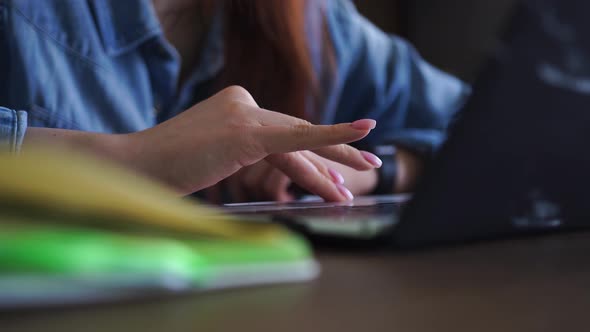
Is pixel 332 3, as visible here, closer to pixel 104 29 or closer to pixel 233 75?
pixel 233 75

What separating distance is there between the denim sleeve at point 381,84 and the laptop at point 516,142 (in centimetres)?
85

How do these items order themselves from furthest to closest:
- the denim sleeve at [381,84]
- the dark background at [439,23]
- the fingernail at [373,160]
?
the dark background at [439,23] < the denim sleeve at [381,84] < the fingernail at [373,160]

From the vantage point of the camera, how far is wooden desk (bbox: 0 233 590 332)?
0.11 meters

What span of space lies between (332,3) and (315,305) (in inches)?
40.6

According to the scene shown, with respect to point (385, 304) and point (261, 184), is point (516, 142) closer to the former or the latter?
point (385, 304)

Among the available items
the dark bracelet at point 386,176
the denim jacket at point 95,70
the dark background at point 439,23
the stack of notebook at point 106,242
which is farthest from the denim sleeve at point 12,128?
the dark background at point 439,23

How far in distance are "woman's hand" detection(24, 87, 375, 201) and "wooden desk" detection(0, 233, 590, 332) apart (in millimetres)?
246

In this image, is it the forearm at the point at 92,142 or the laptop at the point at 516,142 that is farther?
the forearm at the point at 92,142

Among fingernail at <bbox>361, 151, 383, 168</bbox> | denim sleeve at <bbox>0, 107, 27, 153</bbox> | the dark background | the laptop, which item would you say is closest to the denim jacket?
denim sleeve at <bbox>0, 107, 27, 153</bbox>

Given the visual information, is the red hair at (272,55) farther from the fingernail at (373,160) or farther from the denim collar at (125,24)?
the fingernail at (373,160)

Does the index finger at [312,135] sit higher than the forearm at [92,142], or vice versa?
the index finger at [312,135]

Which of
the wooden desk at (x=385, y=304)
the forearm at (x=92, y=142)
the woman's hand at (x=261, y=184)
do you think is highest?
the wooden desk at (x=385, y=304)

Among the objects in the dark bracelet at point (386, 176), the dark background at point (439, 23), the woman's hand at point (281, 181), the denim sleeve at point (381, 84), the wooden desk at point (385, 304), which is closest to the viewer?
the wooden desk at point (385, 304)

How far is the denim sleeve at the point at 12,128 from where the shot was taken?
1.61ft
